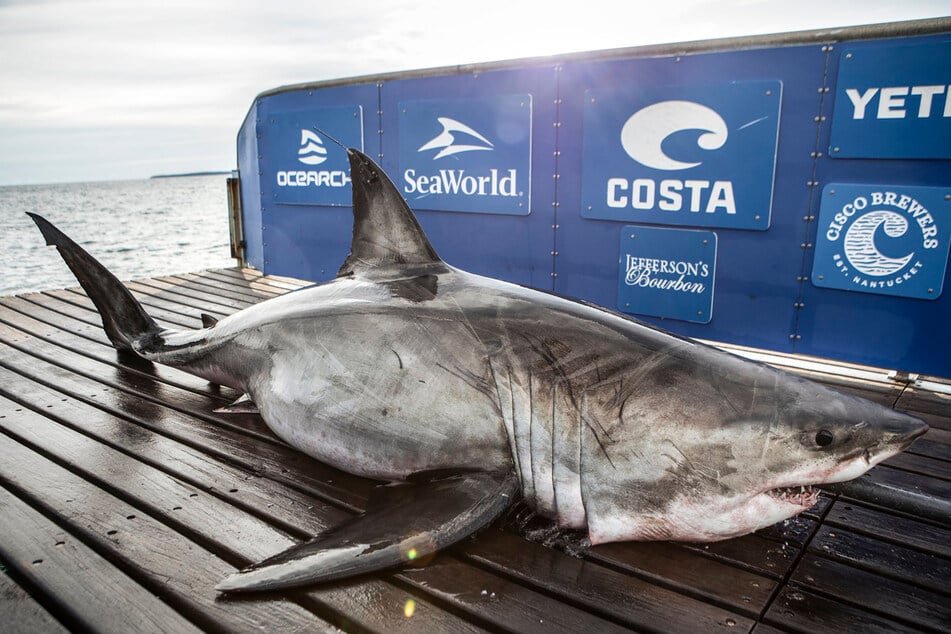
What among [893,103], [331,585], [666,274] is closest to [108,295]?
[331,585]

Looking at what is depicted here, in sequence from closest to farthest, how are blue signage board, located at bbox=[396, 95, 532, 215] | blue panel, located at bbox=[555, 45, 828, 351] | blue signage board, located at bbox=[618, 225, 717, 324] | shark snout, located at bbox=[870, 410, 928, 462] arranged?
shark snout, located at bbox=[870, 410, 928, 462] < blue panel, located at bbox=[555, 45, 828, 351] < blue signage board, located at bbox=[618, 225, 717, 324] < blue signage board, located at bbox=[396, 95, 532, 215]

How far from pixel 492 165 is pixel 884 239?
281cm

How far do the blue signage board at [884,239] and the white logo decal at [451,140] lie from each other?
8.44ft

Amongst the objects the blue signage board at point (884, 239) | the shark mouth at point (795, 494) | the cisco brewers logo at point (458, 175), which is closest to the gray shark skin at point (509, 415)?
the shark mouth at point (795, 494)

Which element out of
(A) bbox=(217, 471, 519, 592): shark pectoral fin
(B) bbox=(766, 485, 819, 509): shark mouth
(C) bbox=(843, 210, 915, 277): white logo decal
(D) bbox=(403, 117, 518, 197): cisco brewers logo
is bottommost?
(A) bbox=(217, 471, 519, 592): shark pectoral fin

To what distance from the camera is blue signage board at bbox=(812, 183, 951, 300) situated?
3670 mm

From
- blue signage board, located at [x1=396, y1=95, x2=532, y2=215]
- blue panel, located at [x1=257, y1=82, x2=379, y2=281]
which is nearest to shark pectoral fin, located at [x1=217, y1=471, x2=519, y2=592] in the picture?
blue signage board, located at [x1=396, y1=95, x2=532, y2=215]

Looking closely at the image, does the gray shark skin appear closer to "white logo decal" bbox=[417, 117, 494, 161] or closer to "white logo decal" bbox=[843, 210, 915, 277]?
"white logo decal" bbox=[843, 210, 915, 277]

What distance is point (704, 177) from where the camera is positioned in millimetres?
4375

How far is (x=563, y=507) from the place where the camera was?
6.86 ft

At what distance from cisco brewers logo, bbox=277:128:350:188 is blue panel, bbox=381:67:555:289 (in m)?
0.68

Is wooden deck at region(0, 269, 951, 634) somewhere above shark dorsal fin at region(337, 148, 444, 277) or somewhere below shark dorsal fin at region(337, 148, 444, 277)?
below

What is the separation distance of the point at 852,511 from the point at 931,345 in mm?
1947

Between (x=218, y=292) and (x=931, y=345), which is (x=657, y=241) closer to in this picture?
(x=931, y=345)
